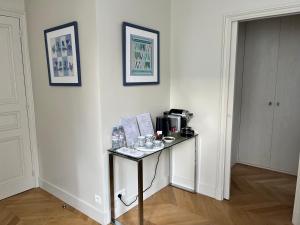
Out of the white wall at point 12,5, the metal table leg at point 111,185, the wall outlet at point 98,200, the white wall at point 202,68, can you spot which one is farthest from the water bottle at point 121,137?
the white wall at point 12,5

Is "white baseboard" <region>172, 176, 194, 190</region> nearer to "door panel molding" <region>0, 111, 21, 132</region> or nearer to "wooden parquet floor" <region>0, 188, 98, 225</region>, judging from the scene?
"wooden parquet floor" <region>0, 188, 98, 225</region>

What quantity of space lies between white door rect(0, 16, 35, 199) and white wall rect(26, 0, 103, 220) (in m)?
0.15

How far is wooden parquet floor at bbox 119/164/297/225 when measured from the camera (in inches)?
92.4

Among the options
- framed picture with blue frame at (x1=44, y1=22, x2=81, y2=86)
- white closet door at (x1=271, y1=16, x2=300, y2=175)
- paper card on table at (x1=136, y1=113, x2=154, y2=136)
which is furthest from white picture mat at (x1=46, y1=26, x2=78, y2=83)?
white closet door at (x1=271, y1=16, x2=300, y2=175)

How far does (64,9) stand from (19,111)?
1360 millimetres

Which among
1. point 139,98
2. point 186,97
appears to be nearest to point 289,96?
point 186,97

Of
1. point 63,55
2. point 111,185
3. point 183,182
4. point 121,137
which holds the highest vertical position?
point 63,55

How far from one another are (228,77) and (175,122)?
785 millimetres

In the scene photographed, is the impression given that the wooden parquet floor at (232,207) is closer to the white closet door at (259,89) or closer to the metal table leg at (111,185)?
the metal table leg at (111,185)

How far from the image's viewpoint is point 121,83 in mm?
2279

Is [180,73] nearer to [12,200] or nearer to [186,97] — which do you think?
[186,97]

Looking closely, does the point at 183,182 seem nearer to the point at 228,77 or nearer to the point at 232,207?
the point at 232,207

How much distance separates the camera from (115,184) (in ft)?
7.71

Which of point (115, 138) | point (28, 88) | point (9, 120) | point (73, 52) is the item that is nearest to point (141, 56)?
point (73, 52)
